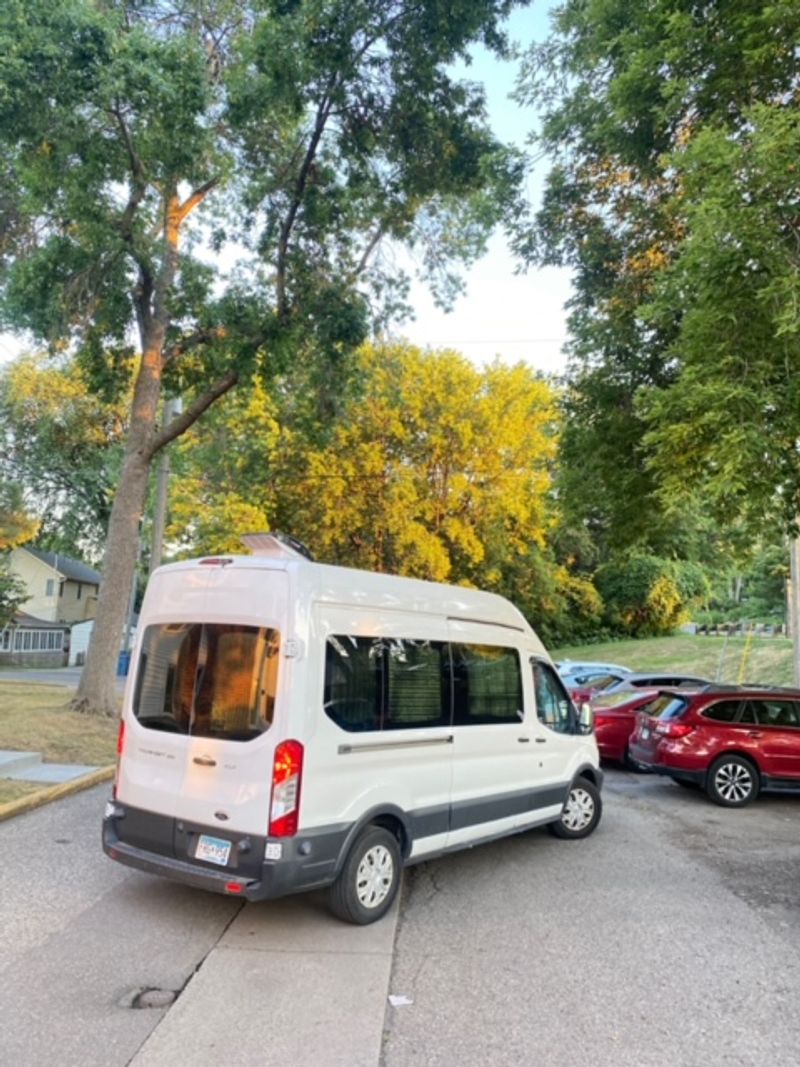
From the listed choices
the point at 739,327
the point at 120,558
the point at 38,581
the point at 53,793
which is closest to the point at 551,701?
the point at 739,327

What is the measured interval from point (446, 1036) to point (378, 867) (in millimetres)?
1614

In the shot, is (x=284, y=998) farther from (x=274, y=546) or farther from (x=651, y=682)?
(x=651, y=682)

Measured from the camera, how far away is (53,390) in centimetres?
3347

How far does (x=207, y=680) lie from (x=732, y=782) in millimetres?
7423

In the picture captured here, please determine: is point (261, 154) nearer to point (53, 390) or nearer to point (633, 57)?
point (633, 57)

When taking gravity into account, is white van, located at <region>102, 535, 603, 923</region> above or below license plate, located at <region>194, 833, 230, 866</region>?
above

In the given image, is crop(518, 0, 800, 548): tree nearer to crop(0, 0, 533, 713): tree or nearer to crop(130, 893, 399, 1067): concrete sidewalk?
crop(0, 0, 533, 713): tree

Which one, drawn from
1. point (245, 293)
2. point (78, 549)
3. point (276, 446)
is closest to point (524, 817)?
point (245, 293)

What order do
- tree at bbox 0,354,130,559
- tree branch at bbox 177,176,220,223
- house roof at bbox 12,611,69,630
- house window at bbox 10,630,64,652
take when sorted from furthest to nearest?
house roof at bbox 12,611,69,630 → house window at bbox 10,630,64,652 → tree at bbox 0,354,130,559 → tree branch at bbox 177,176,220,223

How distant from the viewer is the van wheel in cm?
483

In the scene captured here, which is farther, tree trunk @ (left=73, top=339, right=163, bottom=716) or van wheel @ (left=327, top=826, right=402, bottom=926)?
tree trunk @ (left=73, top=339, right=163, bottom=716)

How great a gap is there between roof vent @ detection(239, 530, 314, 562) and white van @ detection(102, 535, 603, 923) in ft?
0.07

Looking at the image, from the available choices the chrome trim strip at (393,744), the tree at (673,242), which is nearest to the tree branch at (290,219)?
the tree at (673,242)

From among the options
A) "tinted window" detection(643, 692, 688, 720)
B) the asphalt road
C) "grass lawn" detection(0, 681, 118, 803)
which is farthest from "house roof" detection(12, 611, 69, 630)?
the asphalt road
